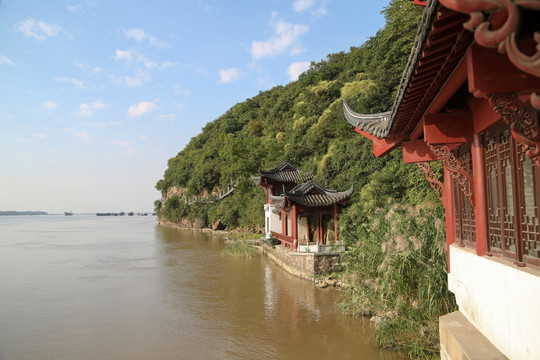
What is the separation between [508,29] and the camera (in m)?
1.34

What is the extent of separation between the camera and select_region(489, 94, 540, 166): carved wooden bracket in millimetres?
1826

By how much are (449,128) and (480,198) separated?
726 mm

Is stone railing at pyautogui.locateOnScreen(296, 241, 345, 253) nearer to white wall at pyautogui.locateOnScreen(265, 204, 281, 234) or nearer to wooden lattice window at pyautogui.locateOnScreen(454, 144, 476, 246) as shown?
white wall at pyautogui.locateOnScreen(265, 204, 281, 234)

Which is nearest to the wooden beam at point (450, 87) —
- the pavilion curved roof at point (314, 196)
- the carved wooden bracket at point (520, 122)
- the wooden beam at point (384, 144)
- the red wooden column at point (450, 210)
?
the carved wooden bracket at point (520, 122)

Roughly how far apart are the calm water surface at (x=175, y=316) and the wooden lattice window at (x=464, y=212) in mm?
3108

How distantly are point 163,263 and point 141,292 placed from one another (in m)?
6.31

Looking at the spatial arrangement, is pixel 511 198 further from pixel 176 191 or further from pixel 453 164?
pixel 176 191

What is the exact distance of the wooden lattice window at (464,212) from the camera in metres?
4.08

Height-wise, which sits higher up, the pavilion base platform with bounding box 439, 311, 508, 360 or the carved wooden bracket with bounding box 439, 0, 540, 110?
the carved wooden bracket with bounding box 439, 0, 540, 110

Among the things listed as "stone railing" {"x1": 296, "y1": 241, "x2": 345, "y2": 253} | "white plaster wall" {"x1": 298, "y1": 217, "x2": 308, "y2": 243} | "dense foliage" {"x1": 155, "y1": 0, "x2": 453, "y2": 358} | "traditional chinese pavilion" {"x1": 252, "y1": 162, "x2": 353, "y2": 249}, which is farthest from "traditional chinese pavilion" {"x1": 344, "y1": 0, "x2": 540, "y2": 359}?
"white plaster wall" {"x1": 298, "y1": 217, "x2": 308, "y2": 243}

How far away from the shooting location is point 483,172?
11.9 feet

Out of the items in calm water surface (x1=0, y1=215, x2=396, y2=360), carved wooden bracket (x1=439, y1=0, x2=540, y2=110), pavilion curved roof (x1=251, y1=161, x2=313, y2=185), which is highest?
pavilion curved roof (x1=251, y1=161, x2=313, y2=185)

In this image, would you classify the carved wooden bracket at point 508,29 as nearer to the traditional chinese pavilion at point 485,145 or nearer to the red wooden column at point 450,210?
the traditional chinese pavilion at point 485,145

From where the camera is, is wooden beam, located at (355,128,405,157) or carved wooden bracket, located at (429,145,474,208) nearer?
carved wooden bracket, located at (429,145,474,208)
